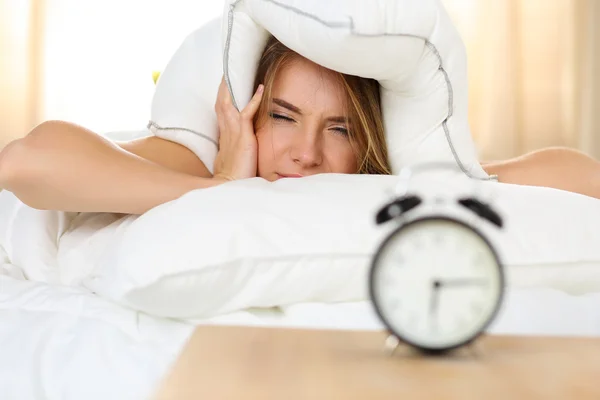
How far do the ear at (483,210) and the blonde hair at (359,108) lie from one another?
78cm

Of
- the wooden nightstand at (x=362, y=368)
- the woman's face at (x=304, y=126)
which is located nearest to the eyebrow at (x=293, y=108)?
the woman's face at (x=304, y=126)

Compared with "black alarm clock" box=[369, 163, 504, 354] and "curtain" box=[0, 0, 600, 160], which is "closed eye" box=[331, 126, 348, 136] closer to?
"black alarm clock" box=[369, 163, 504, 354]

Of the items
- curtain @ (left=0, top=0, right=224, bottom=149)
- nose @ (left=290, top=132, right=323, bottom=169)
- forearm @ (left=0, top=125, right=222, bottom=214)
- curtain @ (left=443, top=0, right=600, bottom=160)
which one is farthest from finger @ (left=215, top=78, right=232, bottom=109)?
curtain @ (left=443, top=0, right=600, bottom=160)

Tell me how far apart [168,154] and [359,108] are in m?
0.32

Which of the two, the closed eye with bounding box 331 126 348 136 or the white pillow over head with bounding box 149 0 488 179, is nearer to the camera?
the white pillow over head with bounding box 149 0 488 179

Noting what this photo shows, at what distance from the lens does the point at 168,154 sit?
1.31m

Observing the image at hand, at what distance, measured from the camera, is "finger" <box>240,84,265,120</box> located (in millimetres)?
1343

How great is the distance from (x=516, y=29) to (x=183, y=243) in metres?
2.75

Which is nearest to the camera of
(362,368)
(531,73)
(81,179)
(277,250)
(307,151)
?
(362,368)

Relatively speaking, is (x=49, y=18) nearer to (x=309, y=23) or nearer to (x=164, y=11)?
(x=164, y=11)

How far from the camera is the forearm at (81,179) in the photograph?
1004 mm

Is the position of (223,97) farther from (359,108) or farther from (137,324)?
(137,324)

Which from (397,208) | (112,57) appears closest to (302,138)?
(397,208)

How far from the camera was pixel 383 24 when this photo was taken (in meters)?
1.04
